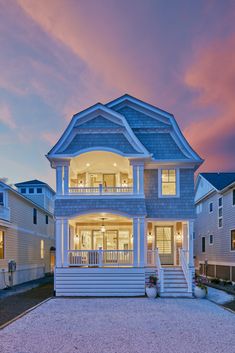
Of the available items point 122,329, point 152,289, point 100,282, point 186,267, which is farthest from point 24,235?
point 122,329

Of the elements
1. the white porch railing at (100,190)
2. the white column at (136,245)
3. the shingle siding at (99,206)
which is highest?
the white porch railing at (100,190)

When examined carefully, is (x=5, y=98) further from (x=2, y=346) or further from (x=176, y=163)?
(x=2, y=346)

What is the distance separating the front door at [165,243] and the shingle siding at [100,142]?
499 cm

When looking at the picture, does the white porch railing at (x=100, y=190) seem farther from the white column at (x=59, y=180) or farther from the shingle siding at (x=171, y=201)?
the shingle siding at (x=171, y=201)

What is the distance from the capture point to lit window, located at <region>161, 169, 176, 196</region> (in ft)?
61.3

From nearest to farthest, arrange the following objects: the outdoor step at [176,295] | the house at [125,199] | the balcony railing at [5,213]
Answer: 1. the outdoor step at [176,295]
2. the house at [125,199]
3. the balcony railing at [5,213]

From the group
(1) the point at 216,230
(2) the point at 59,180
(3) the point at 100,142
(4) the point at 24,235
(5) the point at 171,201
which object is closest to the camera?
(2) the point at 59,180

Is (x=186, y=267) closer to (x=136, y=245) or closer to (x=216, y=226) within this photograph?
(x=136, y=245)

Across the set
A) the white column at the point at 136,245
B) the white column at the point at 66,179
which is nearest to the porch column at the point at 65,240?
the white column at the point at 66,179

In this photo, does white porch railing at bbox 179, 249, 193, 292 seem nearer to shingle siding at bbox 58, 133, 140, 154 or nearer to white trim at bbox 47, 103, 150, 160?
white trim at bbox 47, 103, 150, 160

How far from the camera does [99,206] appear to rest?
57.3 ft

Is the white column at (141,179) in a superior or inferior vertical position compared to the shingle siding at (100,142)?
inferior

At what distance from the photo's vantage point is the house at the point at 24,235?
69.4 feet

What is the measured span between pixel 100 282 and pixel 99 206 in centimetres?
341
